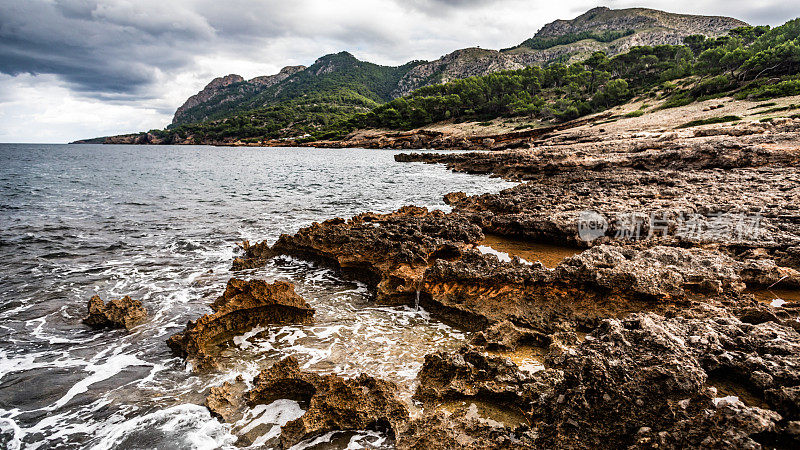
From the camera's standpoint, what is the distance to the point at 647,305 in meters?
5.28

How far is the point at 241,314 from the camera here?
602 cm

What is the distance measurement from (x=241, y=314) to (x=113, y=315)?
2446 mm

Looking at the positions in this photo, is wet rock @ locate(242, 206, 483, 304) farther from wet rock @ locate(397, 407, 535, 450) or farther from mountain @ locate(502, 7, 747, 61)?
mountain @ locate(502, 7, 747, 61)

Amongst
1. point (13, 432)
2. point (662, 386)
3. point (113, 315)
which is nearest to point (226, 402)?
point (13, 432)

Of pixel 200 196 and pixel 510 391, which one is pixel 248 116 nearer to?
pixel 200 196

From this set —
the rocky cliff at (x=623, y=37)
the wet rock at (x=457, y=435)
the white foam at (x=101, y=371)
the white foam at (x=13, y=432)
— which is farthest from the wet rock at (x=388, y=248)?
the rocky cliff at (x=623, y=37)

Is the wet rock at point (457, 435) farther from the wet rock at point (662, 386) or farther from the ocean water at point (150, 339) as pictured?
the ocean water at point (150, 339)

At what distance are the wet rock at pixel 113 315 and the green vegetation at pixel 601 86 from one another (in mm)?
45149

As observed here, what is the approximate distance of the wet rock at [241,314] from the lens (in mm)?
5453

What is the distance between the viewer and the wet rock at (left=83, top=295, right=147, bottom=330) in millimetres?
6246

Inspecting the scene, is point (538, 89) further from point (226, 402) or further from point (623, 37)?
point (623, 37)

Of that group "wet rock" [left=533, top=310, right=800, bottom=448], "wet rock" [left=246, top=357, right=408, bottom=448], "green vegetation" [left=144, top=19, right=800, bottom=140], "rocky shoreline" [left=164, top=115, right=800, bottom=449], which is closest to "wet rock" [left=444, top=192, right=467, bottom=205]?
"rocky shoreline" [left=164, top=115, right=800, bottom=449]

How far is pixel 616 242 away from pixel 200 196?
22083 mm

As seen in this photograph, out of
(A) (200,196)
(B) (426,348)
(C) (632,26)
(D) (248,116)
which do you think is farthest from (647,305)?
(C) (632,26)
